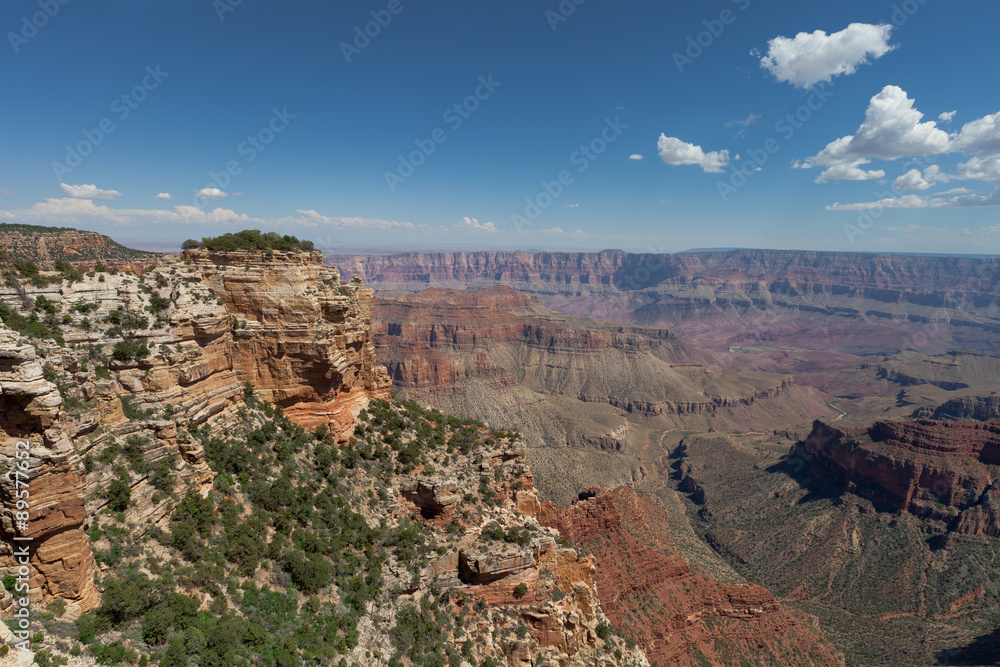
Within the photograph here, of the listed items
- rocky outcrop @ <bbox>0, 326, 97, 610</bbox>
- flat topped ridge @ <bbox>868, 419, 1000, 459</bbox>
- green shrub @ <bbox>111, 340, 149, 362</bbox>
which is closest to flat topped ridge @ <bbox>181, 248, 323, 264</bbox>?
green shrub @ <bbox>111, 340, 149, 362</bbox>

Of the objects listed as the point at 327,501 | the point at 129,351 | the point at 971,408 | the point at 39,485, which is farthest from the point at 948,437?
the point at 39,485

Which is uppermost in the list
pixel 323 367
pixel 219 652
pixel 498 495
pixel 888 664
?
pixel 323 367

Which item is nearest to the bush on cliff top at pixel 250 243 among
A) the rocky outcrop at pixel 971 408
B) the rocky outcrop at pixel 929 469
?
the rocky outcrop at pixel 929 469

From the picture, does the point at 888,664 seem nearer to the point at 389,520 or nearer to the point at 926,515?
the point at 926,515

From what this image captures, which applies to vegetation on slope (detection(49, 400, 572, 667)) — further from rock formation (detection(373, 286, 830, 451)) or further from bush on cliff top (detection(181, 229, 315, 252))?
rock formation (detection(373, 286, 830, 451))

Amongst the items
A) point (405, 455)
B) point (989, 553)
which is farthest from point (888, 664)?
point (405, 455)

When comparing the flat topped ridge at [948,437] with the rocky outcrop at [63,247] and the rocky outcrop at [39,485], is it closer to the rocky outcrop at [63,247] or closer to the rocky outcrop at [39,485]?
the rocky outcrop at [39,485]

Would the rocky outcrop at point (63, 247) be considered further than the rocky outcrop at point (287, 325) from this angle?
Yes
